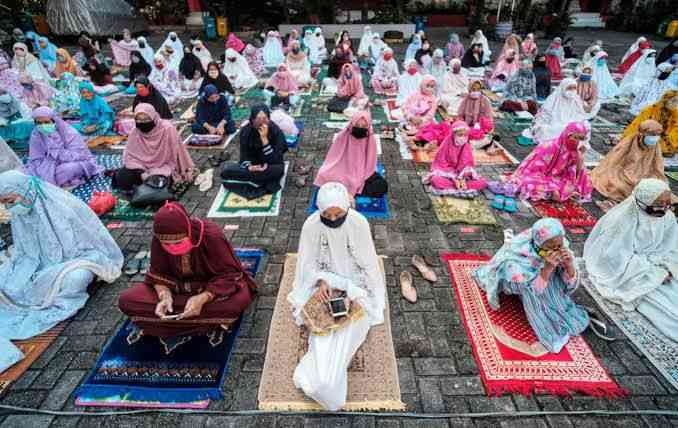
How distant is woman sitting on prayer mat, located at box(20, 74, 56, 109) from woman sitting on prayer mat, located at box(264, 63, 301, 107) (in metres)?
5.59

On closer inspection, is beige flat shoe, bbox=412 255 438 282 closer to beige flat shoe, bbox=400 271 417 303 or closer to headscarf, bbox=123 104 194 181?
beige flat shoe, bbox=400 271 417 303

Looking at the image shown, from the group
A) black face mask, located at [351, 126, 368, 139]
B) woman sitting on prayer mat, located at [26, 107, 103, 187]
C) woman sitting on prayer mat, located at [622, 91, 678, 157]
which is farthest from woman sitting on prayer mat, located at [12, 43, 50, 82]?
woman sitting on prayer mat, located at [622, 91, 678, 157]

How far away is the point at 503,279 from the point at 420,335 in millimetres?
1026

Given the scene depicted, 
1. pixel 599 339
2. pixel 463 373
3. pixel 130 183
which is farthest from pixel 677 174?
pixel 130 183

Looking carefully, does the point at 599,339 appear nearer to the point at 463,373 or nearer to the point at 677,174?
Answer: the point at 463,373

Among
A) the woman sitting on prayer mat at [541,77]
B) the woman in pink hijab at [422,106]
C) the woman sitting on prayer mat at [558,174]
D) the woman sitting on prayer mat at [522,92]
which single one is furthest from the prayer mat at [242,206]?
the woman sitting on prayer mat at [541,77]

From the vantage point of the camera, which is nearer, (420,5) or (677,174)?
(677,174)

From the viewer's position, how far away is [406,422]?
2.78 metres

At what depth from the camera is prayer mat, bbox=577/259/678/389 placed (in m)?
3.11

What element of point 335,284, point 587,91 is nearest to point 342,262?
point 335,284

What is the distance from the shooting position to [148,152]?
5836mm

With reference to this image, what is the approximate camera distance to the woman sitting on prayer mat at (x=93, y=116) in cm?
793

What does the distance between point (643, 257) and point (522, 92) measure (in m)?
7.44

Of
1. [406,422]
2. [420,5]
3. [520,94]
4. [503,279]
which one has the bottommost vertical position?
[406,422]
